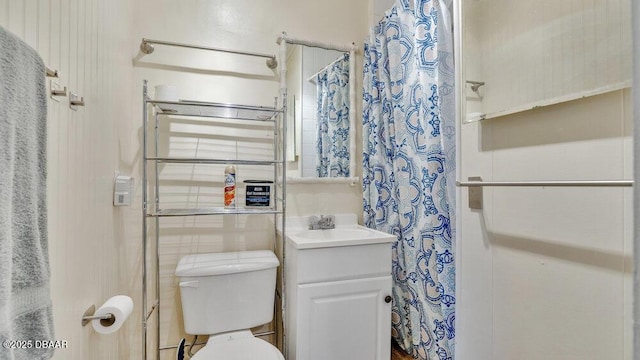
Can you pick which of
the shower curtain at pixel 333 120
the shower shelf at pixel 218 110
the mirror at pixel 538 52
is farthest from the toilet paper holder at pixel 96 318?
the mirror at pixel 538 52

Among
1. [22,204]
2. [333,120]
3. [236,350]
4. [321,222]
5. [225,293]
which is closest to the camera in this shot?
[22,204]

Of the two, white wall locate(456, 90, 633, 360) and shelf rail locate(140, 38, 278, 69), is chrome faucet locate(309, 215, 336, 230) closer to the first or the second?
white wall locate(456, 90, 633, 360)

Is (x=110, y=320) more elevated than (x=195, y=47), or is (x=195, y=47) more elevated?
(x=195, y=47)

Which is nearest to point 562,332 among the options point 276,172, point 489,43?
point 489,43

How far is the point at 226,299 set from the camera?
4.50ft

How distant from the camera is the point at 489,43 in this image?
3.73ft

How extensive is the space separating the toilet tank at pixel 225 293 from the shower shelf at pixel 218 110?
74cm

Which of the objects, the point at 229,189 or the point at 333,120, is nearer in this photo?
the point at 229,189

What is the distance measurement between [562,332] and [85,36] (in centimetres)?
178

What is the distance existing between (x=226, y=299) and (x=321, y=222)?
0.67 meters

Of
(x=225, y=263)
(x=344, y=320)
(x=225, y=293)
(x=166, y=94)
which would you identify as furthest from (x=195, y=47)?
(x=344, y=320)

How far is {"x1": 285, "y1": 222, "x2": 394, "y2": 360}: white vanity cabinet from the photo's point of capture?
1345 millimetres

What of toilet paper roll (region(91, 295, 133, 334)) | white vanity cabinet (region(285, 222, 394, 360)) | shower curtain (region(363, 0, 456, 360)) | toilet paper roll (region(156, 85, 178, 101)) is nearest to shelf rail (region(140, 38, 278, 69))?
toilet paper roll (region(156, 85, 178, 101))

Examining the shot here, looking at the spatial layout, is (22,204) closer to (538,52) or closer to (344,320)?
(344,320)
